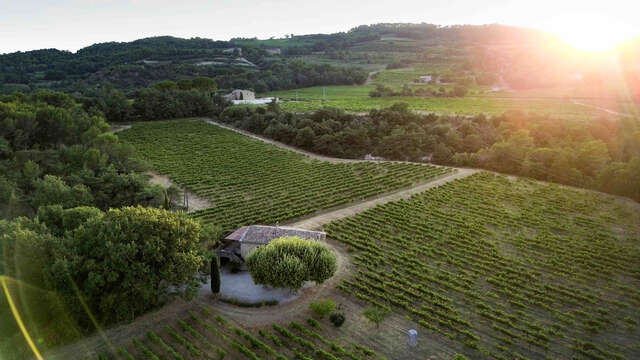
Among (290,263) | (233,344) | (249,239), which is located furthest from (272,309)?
(249,239)

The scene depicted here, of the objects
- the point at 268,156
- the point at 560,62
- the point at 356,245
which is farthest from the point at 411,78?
the point at 356,245

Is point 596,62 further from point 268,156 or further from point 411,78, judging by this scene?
point 268,156

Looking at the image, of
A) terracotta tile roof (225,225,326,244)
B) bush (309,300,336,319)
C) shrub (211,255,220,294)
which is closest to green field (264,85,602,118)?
terracotta tile roof (225,225,326,244)

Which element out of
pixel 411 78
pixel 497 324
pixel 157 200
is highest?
pixel 411 78

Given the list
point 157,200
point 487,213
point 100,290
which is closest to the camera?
point 100,290

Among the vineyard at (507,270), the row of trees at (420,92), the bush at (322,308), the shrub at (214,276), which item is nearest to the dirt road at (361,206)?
the vineyard at (507,270)

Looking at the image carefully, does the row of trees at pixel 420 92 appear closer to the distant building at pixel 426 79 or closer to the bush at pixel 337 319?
the distant building at pixel 426 79

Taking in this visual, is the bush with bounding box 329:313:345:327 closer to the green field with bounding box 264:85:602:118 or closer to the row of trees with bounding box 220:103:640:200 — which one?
the row of trees with bounding box 220:103:640:200
